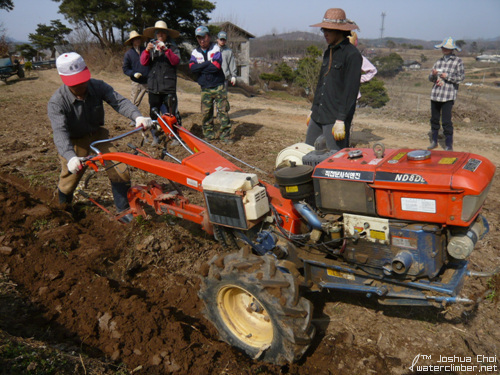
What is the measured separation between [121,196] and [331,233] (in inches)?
110

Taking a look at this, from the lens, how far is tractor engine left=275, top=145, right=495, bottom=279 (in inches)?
104

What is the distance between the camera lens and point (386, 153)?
314 centimetres

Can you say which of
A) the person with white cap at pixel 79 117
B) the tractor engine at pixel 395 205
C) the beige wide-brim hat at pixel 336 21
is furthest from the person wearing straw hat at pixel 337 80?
the person with white cap at pixel 79 117

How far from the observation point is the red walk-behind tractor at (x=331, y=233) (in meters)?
2.75

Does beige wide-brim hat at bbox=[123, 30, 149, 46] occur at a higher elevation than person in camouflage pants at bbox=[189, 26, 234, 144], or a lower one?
higher

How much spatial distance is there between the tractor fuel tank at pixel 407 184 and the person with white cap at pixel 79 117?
7.12ft

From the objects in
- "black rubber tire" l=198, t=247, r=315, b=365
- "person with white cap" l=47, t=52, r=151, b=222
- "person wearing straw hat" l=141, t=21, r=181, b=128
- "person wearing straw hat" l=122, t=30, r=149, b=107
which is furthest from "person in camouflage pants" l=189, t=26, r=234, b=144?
"black rubber tire" l=198, t=247, r=315, b=365

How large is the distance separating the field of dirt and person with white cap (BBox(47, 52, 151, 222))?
1.50 feet

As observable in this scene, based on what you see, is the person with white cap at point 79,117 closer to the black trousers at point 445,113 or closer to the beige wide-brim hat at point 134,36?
the beige wide-brim hat at point 134,36

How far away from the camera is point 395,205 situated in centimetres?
283

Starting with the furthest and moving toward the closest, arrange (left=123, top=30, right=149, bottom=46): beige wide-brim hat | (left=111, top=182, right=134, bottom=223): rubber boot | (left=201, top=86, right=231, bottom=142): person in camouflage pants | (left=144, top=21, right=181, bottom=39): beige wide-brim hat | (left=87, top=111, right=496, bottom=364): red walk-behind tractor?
(left=123, top=30, right=149, bottom=46): beige wide-brim hat
(left=201, top=86, right=231, bottom=142): person in camouflage pants
(left=144, top=21, right=181, bottom=39): beige wide-brim hat
(left=111, top=182, right=134, bottom=223): rubber boot
(left=87, top=111, right=496, bottom=364): red walk-behind tractor

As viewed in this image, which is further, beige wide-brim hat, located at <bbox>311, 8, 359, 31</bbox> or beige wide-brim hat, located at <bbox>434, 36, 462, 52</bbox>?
beige wide-brim hat, located at <bbox>434, 36, 462, 52</bbox>

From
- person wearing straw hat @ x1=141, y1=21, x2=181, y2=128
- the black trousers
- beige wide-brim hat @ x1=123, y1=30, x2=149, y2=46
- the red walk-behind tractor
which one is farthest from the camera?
beige wide-brim hat @ x1=123, y1=30, x2=149, y2=46

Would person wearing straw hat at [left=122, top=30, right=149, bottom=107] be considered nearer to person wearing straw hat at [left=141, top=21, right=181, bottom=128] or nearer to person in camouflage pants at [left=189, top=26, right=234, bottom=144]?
person wearing straw hat at [left=141, top=21, right=181, bottom=128]
